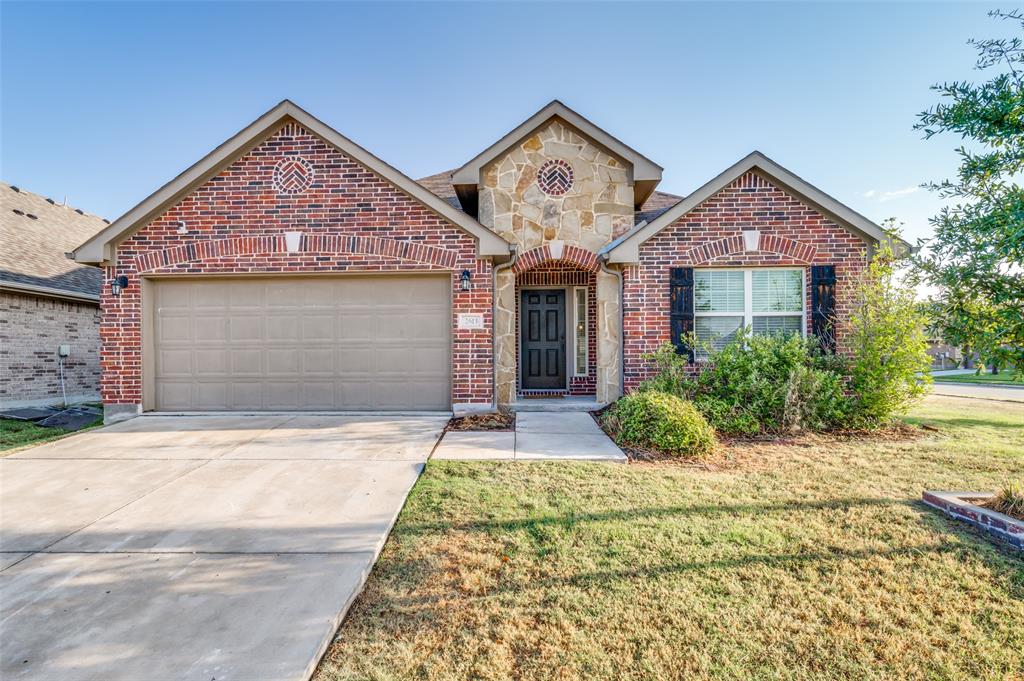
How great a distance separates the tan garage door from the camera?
27.3 ft

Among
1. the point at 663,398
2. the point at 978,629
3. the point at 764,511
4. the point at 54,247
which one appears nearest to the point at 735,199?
the point at 663,398

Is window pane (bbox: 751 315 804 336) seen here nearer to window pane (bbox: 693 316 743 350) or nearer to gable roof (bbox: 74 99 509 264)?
window pane (bbox: 693 316 743 350)

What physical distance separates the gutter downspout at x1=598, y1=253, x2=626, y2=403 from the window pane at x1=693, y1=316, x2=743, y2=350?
125cm

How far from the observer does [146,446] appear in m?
6.10

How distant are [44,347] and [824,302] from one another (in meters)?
15.6

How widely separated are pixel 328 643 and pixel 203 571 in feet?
4.06

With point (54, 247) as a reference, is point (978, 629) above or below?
below

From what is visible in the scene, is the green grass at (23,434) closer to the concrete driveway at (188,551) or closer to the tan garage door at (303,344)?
the concrete driveway at (188,551)

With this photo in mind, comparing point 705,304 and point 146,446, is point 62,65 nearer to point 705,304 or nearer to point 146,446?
point 146,446

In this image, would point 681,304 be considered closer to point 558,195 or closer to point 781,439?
point 781,439

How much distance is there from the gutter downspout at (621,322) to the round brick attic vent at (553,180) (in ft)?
5.60

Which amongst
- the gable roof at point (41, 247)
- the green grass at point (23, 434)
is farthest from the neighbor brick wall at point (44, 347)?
the green grass at point (23, 434)

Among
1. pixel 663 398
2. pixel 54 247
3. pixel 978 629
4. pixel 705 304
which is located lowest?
pixel 978 629

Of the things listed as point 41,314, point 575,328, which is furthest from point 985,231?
point 41,314
